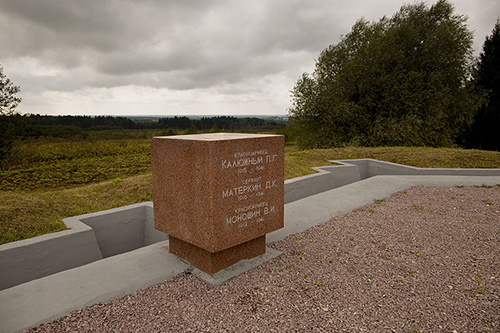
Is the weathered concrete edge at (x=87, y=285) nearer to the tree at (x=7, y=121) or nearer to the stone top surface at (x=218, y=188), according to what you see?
the stone top surface at (x=218, y=188)

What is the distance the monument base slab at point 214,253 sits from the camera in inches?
164

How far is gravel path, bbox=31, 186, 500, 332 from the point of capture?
3.17m

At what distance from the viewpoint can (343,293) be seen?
3.71 metres

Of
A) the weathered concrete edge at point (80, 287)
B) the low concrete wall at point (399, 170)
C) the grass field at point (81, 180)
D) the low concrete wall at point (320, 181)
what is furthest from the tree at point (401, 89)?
the weathered concrete edge at point (80, 287)

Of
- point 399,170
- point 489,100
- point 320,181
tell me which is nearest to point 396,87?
point 489,100

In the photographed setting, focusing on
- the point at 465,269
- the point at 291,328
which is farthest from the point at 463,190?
the point at 291,328

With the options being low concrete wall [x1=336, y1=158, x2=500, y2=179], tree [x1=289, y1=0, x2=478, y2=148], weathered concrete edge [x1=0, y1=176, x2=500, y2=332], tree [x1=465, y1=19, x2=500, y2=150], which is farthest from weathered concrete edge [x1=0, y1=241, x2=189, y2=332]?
tree [x1=465, y1=19, x2=500, y2=150]

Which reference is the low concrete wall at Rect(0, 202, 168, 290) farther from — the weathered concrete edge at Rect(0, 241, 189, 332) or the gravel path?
the gravel path

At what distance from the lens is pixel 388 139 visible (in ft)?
65.7

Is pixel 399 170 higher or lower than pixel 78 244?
higher

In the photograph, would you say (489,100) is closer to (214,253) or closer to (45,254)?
(214,253)

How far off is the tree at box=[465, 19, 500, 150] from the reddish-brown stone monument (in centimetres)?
2656

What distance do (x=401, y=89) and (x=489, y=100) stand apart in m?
8.98

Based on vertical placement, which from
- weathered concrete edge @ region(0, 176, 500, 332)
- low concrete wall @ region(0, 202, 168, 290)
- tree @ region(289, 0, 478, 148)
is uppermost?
tree @ region(289, 0, 478, 148)
